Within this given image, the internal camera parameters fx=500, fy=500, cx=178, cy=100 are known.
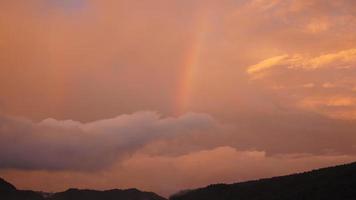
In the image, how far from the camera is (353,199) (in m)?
194
